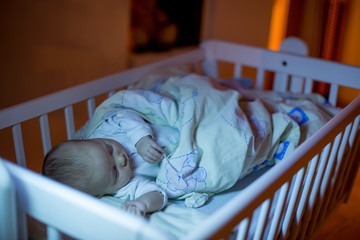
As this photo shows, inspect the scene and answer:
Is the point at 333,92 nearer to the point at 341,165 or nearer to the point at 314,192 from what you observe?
the point at 341,165

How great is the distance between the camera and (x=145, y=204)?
0.92 m

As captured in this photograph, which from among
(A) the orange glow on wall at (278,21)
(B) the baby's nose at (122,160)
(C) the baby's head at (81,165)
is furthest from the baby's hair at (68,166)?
(A) the orange glow on wall at (278,21)

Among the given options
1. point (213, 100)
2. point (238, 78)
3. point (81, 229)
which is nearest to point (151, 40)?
point (238, 78)

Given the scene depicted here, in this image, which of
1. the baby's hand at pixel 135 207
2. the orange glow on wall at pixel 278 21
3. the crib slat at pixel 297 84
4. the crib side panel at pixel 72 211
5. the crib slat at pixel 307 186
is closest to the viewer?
the crib side panel at pixel 72 211

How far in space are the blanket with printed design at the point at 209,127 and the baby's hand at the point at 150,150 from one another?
0.15ft

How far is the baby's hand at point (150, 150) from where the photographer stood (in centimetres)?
103

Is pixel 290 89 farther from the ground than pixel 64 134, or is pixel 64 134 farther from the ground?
pixel 290 89

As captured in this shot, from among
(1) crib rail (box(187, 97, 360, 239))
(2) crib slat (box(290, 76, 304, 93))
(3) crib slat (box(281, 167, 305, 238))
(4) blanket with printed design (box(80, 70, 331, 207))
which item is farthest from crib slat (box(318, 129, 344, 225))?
(2) crib slat (box(290, 76, 304, 93))

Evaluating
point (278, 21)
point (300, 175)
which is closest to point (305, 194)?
point (300, 175)

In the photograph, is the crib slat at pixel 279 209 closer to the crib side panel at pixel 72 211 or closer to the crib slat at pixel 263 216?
the crib slat at pixel 263 216

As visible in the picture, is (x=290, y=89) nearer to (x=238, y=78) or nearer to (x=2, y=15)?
(x=238, y=78)

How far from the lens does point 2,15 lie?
1435 millimetres

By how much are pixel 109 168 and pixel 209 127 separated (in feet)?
1.13

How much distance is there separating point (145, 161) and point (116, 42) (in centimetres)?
100
